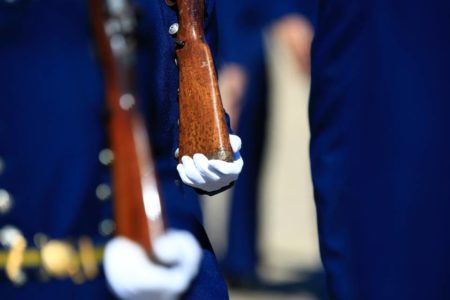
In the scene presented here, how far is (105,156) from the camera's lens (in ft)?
6.56

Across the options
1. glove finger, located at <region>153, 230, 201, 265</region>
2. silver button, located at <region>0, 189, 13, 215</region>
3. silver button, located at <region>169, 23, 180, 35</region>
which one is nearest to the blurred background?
silver button, located at <region>169, 23, 180, 35</region>

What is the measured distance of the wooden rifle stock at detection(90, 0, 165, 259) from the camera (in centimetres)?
183

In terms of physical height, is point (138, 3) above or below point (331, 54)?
above

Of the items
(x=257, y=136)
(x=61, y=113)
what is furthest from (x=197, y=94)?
(x=257, y=136)

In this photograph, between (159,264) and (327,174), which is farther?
(327,174)

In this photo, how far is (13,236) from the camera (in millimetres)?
2012

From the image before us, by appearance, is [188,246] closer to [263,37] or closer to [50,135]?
[50,135]

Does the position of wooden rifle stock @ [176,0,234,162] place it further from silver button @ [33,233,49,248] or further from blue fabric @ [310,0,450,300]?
blue fabric @ [310,0,450,300]

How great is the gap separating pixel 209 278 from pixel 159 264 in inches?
11.1

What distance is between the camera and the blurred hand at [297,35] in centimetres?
403

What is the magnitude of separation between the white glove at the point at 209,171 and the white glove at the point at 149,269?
12 cm

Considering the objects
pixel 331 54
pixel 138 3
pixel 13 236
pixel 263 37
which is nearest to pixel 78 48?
pixel 138 3

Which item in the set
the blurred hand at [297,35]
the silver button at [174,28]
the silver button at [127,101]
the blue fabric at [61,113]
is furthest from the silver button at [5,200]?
the blurred hand at [297,35]

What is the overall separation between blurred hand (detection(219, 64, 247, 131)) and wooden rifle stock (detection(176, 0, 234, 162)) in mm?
2323
